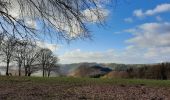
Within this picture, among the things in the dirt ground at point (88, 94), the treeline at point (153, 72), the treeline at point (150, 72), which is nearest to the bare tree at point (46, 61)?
the treeline at point (150, 72)

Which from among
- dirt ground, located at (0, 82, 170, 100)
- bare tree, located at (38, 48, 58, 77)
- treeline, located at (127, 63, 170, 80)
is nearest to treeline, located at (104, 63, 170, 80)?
treeline, located at (127, 63, 170, 80)

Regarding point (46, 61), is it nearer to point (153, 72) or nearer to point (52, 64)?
point (52, 64)

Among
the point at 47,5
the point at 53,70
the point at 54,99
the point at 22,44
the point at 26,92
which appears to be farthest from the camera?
the point at 53,70

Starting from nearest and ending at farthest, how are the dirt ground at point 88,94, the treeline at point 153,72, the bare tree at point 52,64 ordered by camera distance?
1. the dirt ground at point 88,94
2. the treeline at point 153,72
3. the bare tree at point 52,64

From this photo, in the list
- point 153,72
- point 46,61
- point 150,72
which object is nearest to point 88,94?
point 153,72

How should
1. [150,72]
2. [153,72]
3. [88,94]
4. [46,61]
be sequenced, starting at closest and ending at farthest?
[88,94] → [153,72] → [150,72] → [46,61]

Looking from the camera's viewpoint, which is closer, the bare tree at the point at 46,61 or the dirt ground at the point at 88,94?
the dirt ground at the point at 88,94

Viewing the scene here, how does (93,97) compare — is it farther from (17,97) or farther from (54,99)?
(17,97)

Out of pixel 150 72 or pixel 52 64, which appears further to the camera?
pixel 52 64

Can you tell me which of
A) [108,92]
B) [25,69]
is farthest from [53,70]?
[108,92]

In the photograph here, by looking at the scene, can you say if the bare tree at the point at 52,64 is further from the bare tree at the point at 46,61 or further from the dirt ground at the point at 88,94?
the dirt ground at the point at 88,94

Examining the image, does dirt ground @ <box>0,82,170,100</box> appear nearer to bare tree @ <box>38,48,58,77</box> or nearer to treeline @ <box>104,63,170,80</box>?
treeline @ <box>104,63,170,80</box>

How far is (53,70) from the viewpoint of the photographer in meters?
107

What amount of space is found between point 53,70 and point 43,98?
83.5 meters
